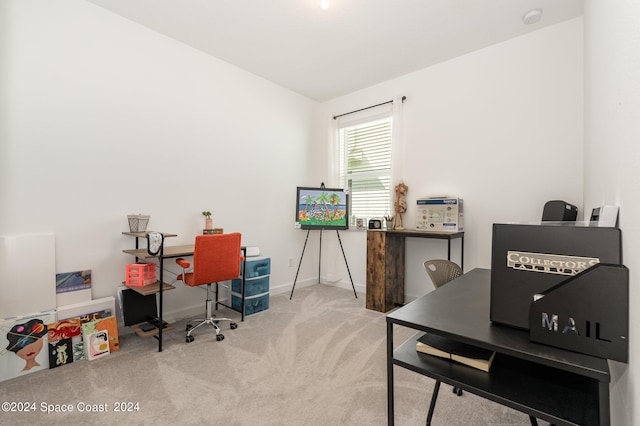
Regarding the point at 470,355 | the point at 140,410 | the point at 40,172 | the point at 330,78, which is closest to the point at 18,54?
the point at 40,172

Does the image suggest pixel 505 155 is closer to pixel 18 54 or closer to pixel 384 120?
pixel 384 120

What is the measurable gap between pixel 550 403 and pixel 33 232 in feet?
11.5

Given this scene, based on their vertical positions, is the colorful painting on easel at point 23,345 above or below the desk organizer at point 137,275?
below

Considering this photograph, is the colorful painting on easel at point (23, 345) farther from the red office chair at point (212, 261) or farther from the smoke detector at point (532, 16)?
the smoke detector at point (532, 16)

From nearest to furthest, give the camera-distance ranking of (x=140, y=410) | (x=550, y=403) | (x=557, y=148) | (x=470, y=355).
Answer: (x=550, y=403), (x=470, y=355), (x=140, y=410), (x=557, y=148)

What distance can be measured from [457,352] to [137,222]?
2.94 m

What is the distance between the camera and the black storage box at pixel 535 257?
2.77 ft

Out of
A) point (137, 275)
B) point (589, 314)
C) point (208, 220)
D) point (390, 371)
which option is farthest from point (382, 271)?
point (589, 314)

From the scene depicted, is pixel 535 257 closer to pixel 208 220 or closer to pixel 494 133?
pixel 494 133

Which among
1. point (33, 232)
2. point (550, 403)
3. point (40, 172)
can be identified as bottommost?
point (550, 403)

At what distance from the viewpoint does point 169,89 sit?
3213 millimetres

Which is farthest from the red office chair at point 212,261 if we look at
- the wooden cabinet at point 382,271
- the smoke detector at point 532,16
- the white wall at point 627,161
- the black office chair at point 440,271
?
the smoke detector at point 532,16

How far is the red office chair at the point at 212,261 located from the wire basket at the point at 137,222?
1.87 feet

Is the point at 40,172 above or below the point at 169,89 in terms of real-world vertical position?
below
